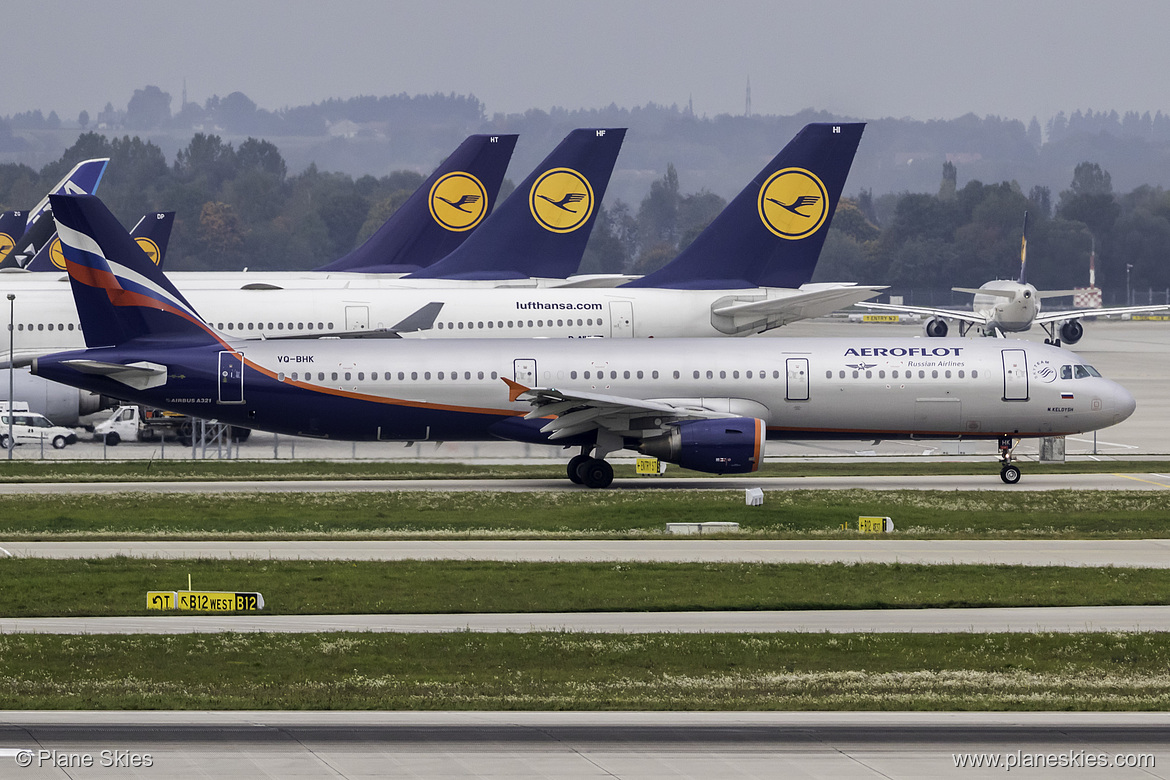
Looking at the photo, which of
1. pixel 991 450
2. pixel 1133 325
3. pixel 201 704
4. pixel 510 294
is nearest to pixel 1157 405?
pixel 991 450

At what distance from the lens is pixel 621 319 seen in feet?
190

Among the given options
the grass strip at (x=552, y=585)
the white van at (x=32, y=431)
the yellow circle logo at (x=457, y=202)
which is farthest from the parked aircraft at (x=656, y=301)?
the grass strip at (x=552, y=585)

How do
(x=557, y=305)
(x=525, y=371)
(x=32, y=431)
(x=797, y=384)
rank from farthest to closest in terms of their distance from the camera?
(x=32, y=431)
(x=557, y=305)
(x=525, y=371)
(x=797, y=384)

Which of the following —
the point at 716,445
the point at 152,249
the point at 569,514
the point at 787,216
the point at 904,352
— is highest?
the point at 152,249

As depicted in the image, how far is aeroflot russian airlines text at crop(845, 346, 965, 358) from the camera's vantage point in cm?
4475

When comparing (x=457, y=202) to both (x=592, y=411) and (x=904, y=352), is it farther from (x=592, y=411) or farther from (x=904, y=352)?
(x=904, y=352)

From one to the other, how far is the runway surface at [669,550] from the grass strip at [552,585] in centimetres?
94

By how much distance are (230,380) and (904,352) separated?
65.3 feet

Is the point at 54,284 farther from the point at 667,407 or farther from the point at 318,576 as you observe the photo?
the point at 318,576

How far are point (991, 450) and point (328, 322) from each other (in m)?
26.8

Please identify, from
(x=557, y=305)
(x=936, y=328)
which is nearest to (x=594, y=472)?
(x=557, y=305)

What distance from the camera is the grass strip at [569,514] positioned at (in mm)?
34594

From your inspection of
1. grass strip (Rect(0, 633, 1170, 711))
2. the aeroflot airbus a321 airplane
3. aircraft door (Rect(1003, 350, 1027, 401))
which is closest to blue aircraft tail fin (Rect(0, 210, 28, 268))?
the aeroflot airbus a321 airplane

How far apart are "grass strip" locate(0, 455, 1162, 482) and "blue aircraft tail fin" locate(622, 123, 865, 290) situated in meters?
7.91
